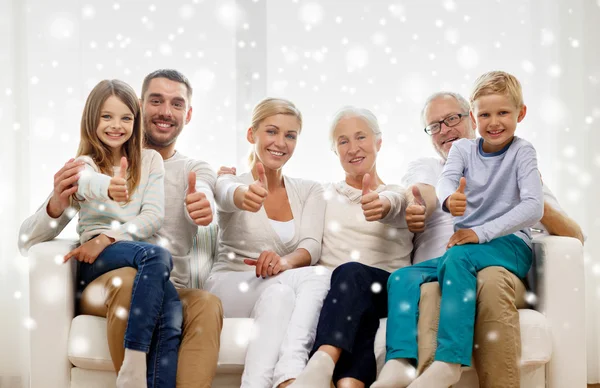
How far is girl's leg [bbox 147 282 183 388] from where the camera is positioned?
1502 mm

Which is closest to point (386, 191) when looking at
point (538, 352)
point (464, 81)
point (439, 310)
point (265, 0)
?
point (439, 310)

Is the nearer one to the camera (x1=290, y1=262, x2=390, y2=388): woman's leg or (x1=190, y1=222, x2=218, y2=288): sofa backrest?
(x1=290, y1=262, x2=390, y2=388): woman's leg

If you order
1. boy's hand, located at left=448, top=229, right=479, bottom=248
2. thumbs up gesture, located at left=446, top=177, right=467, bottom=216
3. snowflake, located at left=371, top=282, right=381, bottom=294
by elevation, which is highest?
thumbs up gesture, located at left=446, top=177, right=467, bottom=216

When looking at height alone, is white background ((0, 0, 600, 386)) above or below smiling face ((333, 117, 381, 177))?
above

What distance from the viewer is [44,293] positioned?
1.62 metres

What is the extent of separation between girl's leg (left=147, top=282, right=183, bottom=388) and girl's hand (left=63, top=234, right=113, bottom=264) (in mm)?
210

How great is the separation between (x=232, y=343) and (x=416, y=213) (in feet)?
2.19

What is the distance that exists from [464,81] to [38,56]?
1.75m

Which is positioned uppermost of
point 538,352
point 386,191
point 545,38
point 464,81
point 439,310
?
point 545,38

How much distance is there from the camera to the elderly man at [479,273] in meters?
1.48

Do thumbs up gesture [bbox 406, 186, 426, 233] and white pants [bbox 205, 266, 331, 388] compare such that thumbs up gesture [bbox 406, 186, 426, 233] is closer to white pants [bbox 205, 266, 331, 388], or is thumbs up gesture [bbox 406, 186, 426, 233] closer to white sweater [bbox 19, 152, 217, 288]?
white pants [bbox 205, 266, 331, 388]

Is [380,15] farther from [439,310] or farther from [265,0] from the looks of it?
[439,310]

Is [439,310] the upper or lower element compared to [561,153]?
lower

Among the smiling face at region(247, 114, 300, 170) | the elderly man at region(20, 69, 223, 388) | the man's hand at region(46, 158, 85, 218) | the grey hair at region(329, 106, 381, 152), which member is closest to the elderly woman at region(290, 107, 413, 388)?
the grey hair at region(329, 106, 381, 152)
